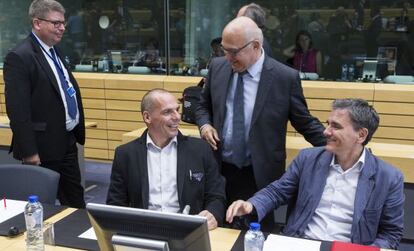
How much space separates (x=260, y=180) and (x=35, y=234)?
1226 mm

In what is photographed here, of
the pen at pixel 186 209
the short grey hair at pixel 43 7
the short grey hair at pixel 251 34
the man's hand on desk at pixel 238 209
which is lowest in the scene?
the pen at pixel 186 209

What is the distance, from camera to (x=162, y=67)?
6000 millimetres

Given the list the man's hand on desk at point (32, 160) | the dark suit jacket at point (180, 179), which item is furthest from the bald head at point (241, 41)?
the man's hand on desk at point (32, 160)

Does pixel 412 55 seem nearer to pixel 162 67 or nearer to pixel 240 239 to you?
pixel 162 67

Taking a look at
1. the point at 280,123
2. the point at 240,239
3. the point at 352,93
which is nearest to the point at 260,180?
the point at 280,123

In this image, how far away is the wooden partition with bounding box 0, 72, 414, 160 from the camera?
14.5ft

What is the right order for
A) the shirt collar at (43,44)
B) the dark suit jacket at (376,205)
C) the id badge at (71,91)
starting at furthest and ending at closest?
1. the id badge at (71,91)
2. the shirt collar at (43,44)
3. the dark suit jacket at (376,205)

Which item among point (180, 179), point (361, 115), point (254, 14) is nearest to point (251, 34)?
point (361, 115)

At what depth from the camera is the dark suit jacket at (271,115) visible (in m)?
2.45

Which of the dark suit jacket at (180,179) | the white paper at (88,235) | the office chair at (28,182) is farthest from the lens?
the office chair at (28,182)

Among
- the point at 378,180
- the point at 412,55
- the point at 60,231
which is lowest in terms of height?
the point at 60,231

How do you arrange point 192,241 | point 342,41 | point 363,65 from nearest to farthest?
point 192,241, point 363,65, point 342,41

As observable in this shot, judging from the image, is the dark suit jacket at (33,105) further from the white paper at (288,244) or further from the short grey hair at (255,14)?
the white paper at (288,244)

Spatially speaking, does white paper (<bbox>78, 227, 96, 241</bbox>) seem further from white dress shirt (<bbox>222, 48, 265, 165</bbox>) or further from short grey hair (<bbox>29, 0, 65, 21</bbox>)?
short grey hair (<bbox>29, 0, 65, 21</bbox>)
